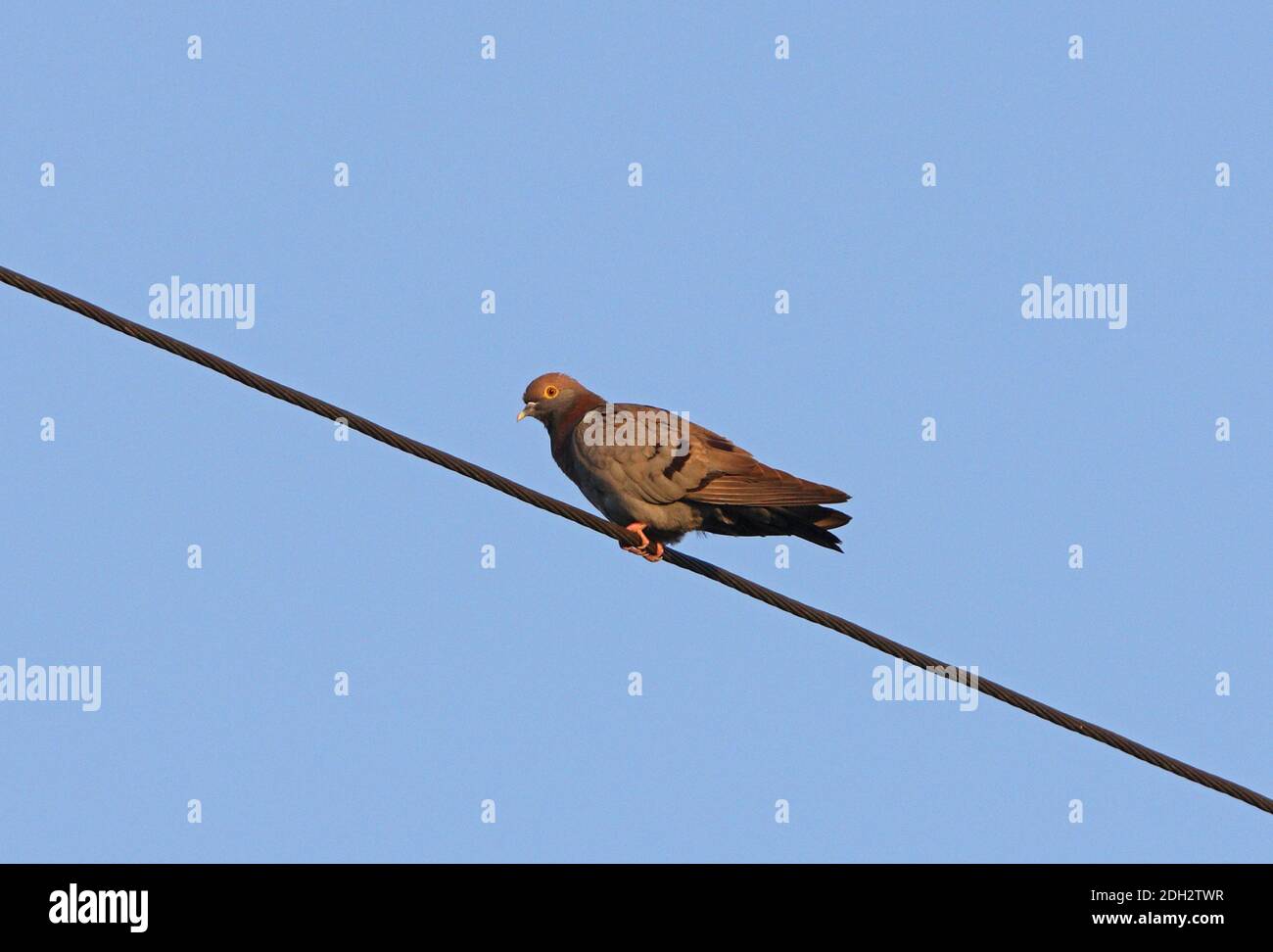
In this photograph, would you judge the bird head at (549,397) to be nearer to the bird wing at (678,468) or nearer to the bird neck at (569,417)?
the bird neck at (569,417)

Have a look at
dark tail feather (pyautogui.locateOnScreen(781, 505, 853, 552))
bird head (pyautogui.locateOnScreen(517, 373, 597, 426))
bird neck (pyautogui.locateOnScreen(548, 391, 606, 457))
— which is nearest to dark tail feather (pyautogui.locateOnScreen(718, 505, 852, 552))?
dark tail feather (pyautogui.locateOnScreen(781, 505, 853, 552))

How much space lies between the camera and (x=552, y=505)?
28.6ft

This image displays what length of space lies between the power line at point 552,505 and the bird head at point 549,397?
9.73ft

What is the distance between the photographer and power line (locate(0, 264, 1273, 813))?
777 centimetres

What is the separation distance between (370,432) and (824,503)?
3.20 m

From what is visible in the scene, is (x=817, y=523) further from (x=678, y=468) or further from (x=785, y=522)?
(x=678, y=468)

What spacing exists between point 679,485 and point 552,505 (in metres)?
2.17

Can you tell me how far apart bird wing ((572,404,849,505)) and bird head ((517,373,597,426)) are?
67 centimetres

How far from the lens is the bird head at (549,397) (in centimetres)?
1182

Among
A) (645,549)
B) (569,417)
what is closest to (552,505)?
(645,549)

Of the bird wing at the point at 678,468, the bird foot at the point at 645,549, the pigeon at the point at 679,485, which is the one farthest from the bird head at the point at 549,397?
the bird foot at the point at 645,549

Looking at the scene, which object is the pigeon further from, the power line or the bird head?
the power line

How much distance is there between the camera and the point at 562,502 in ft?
28.9
